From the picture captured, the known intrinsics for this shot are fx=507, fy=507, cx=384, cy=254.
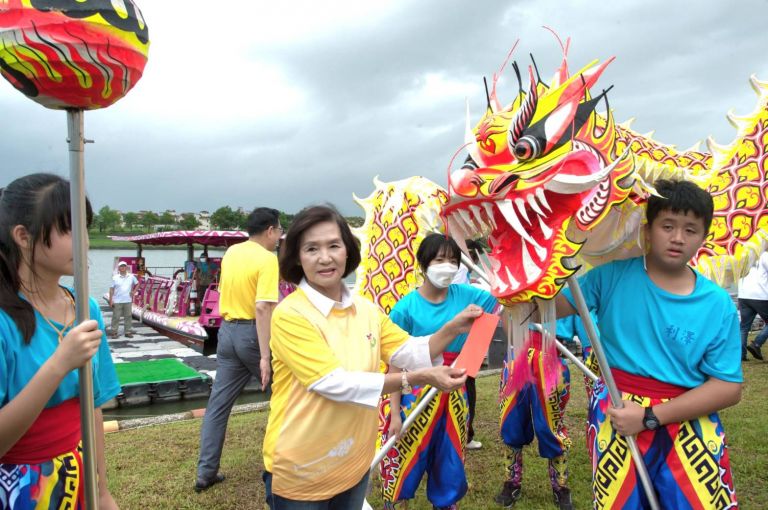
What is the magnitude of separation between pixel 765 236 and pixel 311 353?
2287 millimetres

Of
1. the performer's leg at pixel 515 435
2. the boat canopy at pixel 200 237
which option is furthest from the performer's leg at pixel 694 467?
the boat canopy at pixel 200 237

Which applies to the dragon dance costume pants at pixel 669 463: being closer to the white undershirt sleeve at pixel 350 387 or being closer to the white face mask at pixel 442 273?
the white undershirt sleeve at pixel 350 387

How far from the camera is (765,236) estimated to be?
2459mm

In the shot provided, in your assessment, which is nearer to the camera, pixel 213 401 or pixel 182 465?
pixel 213 401

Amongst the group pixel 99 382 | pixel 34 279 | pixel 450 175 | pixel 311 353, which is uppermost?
pixel 450 175

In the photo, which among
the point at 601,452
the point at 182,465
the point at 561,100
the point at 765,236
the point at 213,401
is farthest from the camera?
the point at 182,465

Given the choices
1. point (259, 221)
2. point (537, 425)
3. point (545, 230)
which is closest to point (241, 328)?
point (259, 221)

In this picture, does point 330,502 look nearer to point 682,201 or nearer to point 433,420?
point 433,420

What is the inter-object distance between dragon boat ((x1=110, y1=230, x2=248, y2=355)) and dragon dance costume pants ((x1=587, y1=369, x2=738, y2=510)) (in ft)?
33.4

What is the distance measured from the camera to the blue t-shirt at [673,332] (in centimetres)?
168

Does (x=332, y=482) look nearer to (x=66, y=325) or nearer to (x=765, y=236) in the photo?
(x=66, y=325)

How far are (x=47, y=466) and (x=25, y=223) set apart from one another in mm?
667

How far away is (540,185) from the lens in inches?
56.8

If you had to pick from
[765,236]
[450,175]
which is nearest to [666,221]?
[450,175]
